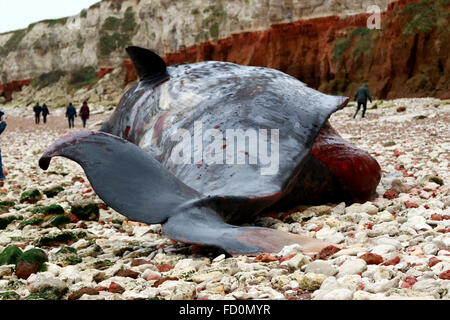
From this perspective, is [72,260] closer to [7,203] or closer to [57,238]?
[57,238]

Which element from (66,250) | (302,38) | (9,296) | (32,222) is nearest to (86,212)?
(32,222)

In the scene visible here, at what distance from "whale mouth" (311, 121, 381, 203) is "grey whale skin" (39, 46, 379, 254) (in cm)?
2

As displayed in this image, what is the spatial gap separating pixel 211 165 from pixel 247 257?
93cm

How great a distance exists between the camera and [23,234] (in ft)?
11.6

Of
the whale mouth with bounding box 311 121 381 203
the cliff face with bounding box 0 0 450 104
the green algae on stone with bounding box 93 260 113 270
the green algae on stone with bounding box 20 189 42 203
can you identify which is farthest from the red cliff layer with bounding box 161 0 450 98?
the green algae on stone with bounding box 93 260 113 270

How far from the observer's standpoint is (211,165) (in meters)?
3.30

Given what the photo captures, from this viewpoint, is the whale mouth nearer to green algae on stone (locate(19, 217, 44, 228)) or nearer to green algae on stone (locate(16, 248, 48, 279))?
green algae on stone (locate(16, 248, 48, 279))

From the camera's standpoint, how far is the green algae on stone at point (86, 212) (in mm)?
3990

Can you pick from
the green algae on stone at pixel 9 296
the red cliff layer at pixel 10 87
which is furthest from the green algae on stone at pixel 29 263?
the red cliff layer at pixel 10 87

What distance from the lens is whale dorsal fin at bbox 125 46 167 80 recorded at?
465cm

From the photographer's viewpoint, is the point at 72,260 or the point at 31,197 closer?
the point at 72,260

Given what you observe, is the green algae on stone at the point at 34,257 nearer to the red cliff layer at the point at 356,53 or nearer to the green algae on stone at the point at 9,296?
the green algae on stone at the point at 9,296

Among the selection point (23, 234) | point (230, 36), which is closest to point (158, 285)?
point (23, 234)
